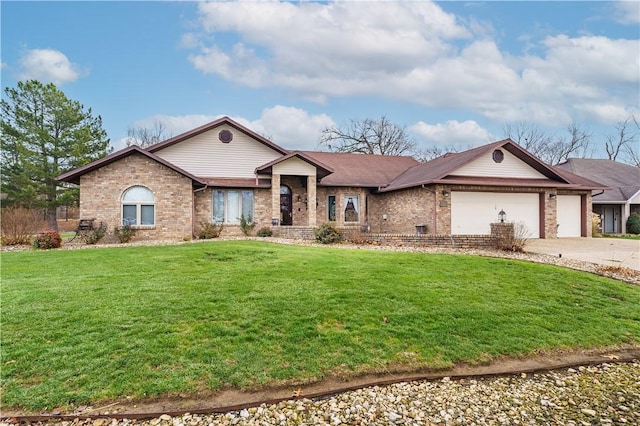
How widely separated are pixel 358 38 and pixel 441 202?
8.47 meters

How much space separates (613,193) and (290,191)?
73.4 ft

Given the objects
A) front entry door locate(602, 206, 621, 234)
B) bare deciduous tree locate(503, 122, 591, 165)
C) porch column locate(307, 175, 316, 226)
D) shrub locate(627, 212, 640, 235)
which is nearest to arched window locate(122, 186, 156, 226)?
porch column locate(307, 175, 316, 226)

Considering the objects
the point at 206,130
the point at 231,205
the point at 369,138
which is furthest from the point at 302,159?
the point at 369,138

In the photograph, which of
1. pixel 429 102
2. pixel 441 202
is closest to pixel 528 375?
pixel 441 202

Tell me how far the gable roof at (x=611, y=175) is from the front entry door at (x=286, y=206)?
819 inches

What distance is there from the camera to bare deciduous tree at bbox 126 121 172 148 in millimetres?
41875

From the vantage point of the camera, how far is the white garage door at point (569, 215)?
19.6 meters

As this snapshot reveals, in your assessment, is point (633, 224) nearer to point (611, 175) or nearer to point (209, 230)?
point (611, 175)

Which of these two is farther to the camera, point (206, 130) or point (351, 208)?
point (351, 208)

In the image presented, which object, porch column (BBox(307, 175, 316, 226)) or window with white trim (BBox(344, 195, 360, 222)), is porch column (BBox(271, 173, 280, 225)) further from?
window with white trim (BBox(344, 195, 360, 222))

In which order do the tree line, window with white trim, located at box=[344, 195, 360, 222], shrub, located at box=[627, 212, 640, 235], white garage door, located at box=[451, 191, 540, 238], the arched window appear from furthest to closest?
the tree line, shrub, located at box=[627, 212, 640, 235], window with white trim, located at box=[344, 195, 360, 222], white garage door, located at box=[451, 191, 540, 238], the arched window

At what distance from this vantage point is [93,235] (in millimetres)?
13938

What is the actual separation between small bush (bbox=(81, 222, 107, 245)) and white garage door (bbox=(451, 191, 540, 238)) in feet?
48.0

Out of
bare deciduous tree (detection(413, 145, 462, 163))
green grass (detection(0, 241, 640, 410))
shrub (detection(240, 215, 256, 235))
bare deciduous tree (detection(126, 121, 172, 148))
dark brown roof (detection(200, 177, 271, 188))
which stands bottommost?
green grass (detection(0, 241, 640, 410))
